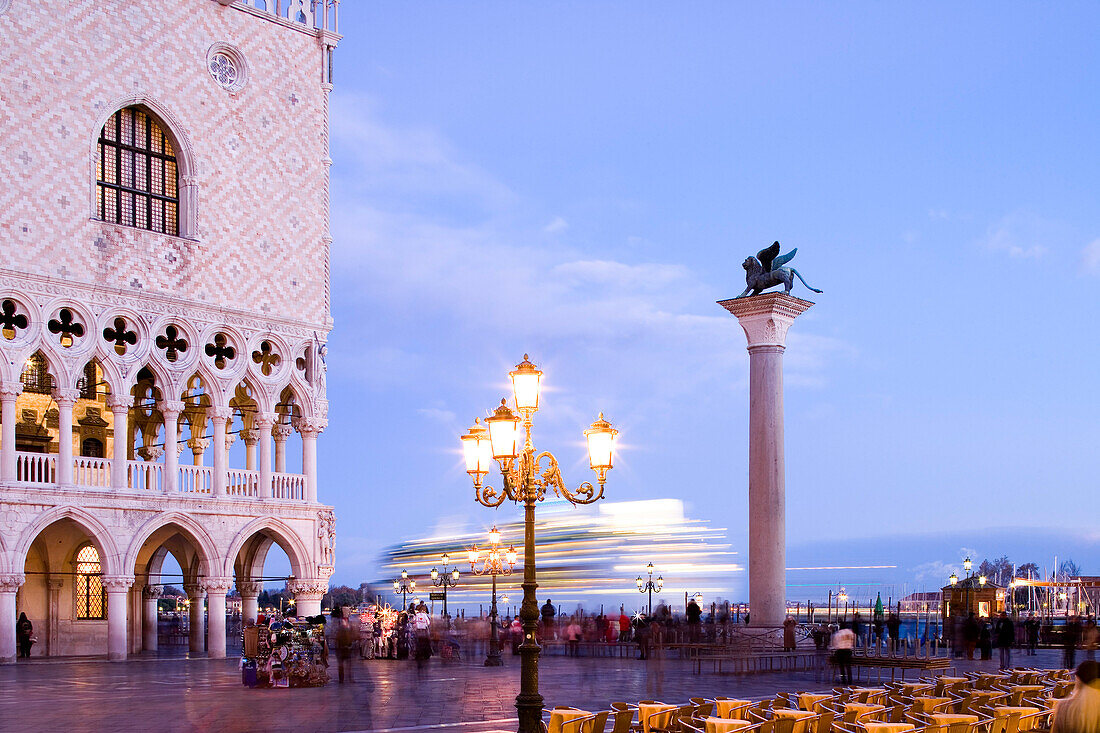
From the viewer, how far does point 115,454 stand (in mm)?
30219

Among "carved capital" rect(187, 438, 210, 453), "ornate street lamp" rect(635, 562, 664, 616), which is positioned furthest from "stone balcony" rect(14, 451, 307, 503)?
"ornate street lamp" rect(635, 562, 664, 616)

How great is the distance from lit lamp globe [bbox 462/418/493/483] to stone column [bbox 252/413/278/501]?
68.3 feet

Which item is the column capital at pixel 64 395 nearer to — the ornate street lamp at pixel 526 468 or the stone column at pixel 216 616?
the stone column at pixel 216 616

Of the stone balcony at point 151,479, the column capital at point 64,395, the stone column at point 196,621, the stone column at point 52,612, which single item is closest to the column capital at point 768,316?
the stone balcony at point 151,479

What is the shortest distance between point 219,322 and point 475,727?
1860 centimetres

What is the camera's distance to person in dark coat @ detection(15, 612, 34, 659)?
31.1 metres

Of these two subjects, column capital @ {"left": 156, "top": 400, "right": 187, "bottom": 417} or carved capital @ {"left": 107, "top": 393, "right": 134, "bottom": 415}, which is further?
column capital @ {"left": 156, "top": 400, "right": 187, "bottom": 417}

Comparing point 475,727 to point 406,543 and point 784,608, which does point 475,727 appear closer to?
point 784,608

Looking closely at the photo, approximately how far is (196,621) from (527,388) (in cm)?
2417

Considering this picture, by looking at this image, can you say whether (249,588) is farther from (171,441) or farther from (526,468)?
(526,468)

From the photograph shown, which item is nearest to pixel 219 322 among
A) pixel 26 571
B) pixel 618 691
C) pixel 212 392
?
pixel 212 392

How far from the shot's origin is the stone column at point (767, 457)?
24.0 m

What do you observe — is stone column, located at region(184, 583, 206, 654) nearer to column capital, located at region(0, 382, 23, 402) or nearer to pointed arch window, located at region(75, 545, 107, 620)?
pointed arch window, located at region(75, 545, 107, 620)

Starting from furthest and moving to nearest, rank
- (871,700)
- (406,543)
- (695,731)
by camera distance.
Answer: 1. (406,543)
2. (871,700)
3. (695,731)
